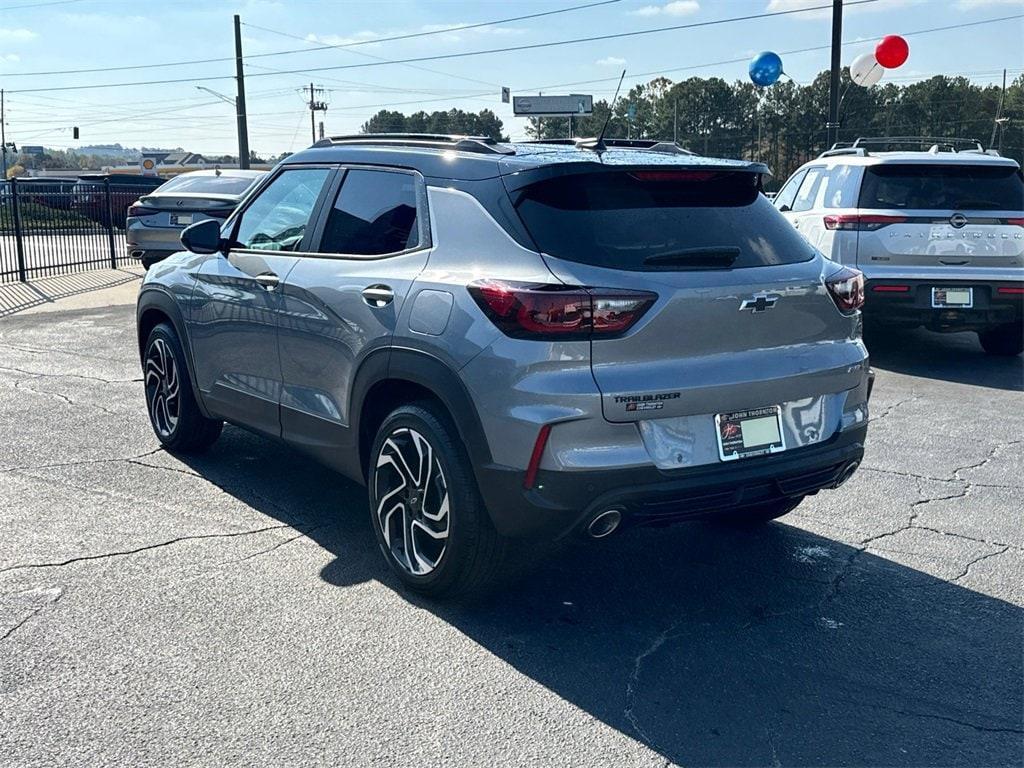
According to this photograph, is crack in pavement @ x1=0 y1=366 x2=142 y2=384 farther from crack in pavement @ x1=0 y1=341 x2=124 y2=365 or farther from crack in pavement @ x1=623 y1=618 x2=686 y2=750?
crack in pavement @ x1=623 y1=618 x2=686 y2=750

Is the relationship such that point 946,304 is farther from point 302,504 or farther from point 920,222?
point 302,504

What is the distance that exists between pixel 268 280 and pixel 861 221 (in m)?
6.11

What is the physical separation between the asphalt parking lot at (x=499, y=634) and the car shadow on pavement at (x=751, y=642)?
12 mm

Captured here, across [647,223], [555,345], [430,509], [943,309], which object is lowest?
[430,509]

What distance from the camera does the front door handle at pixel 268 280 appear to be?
505 cm

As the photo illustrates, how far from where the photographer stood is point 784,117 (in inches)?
2867

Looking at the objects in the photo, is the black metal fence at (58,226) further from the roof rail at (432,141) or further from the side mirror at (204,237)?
the roof rail at (432,141)

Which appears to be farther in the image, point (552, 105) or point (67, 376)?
point (552, 105)

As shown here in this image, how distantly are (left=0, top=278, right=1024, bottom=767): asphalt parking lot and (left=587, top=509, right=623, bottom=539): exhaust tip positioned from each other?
451mm

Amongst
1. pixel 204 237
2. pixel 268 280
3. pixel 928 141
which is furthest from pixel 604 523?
pixel 928 141

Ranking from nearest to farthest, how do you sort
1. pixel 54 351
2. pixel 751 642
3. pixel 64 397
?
pixel 751 642, pixel 64 397, pixel 54 351

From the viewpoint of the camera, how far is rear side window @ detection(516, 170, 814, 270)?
3.84 meters

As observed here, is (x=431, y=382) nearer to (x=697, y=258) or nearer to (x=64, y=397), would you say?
(x=697, y=258)

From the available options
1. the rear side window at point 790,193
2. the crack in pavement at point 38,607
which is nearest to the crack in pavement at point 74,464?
the crack in pavement at point 38,607
